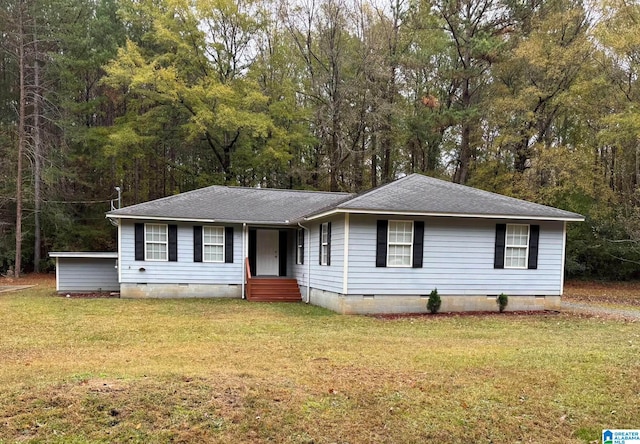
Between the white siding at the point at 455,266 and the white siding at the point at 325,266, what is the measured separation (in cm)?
46

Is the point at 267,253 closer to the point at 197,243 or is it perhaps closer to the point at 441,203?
the point at 197,243

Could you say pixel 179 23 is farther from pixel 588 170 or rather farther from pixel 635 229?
pixel 635 229

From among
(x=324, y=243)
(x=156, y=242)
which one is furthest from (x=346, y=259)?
(x=156, y=242)

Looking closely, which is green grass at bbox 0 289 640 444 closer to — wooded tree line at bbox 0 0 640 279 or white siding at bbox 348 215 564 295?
white siding at bbox 348 215 564 295

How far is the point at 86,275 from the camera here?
16.2 metres

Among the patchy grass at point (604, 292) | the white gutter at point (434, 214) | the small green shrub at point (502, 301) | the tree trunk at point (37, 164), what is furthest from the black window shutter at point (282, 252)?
the tree trunk at point (37, 164)

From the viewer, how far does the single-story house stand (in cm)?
1170

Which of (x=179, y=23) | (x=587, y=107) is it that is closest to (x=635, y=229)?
(x=587, y=107)

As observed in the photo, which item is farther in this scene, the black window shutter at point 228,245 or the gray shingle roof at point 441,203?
the black window shutter at point 228,245

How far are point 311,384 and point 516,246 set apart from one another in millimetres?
9323

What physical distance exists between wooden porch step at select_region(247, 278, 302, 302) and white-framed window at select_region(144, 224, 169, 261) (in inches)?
121

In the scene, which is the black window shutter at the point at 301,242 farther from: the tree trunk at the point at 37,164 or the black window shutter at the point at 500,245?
the tree trunk at the point at 37,164

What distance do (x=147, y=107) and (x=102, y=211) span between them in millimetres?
6779

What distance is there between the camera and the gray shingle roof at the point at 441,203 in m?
11.5
